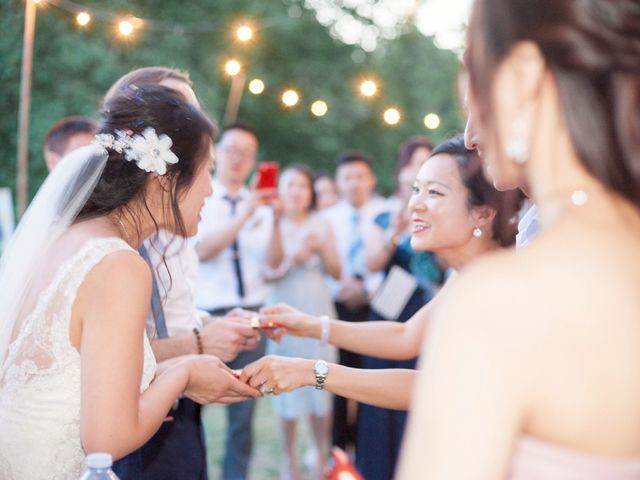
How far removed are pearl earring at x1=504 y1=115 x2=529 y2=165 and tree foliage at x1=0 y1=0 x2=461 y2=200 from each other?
4.80 metres

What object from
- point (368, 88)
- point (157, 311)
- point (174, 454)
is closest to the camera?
point (174, 454)

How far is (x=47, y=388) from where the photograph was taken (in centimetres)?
207

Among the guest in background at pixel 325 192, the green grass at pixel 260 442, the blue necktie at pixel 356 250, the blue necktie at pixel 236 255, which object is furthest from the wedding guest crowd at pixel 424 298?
the guest in background at pixel 325 192

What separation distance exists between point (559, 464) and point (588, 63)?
567mm

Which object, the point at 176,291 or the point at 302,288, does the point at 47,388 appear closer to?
the point at 176,291

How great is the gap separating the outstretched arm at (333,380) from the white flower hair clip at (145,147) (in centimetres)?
71

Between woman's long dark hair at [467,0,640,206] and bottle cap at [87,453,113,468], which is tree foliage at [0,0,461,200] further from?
woman's long dark hair at [467,0,640,206]

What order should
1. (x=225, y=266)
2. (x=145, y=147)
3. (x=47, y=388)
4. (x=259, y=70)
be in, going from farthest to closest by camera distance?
(x=259, y=70)
(x=225, y=266)
(x=145, y=147)
(x=47, y=388)

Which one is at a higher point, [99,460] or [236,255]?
[236,255]

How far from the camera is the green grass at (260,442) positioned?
548 cm

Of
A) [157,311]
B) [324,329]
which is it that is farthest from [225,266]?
[157,311]

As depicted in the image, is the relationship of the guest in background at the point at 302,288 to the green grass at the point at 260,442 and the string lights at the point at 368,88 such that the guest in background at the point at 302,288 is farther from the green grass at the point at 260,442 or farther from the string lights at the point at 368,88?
the string lights at the point at 368,88

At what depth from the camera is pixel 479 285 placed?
3.53ft

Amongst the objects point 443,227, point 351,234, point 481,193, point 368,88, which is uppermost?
point 368,88
